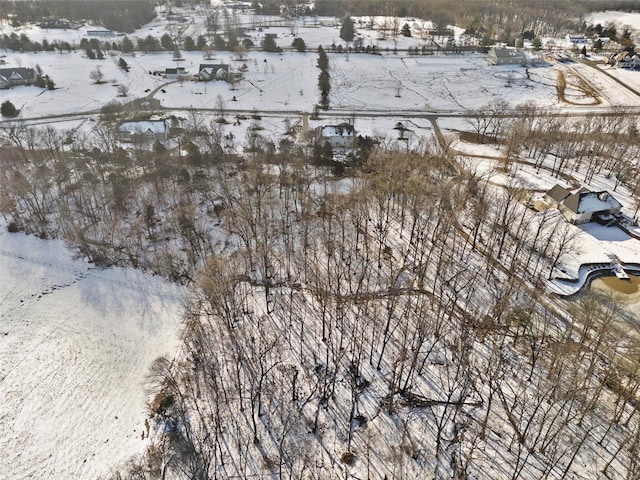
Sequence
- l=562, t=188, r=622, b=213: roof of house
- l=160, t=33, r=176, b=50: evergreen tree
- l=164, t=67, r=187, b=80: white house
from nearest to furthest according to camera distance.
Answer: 1. l=562, t=188, r=622, b=213: roof of house
2. l=164, t=67, r=187, b=80: white house
3. l=160, t=33, r=176, b=50: evergreen tree

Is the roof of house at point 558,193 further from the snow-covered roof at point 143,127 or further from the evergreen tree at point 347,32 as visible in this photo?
the evergreen tree at point 347,32

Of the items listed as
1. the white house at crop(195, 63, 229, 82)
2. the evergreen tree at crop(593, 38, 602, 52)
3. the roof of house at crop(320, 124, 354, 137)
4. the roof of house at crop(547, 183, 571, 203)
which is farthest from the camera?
the evergreen tree at crop(593, 38, 602, 52)

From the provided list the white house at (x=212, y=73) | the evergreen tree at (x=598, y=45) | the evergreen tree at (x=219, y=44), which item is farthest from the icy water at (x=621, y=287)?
the evergreen tree at (x=219, y=44)

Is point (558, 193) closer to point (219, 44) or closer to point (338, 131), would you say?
point (338, 131)

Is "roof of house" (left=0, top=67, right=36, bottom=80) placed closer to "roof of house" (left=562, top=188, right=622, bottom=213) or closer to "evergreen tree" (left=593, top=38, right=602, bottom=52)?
"roof of house" (left=562, top=188, right=622, bottom=213)

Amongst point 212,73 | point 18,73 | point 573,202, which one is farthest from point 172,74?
point 573,202

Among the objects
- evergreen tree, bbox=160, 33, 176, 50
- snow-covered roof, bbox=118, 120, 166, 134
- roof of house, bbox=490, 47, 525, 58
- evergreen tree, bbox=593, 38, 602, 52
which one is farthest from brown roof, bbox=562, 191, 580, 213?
evergreen tree, bbox=160, 33, 176, 50
